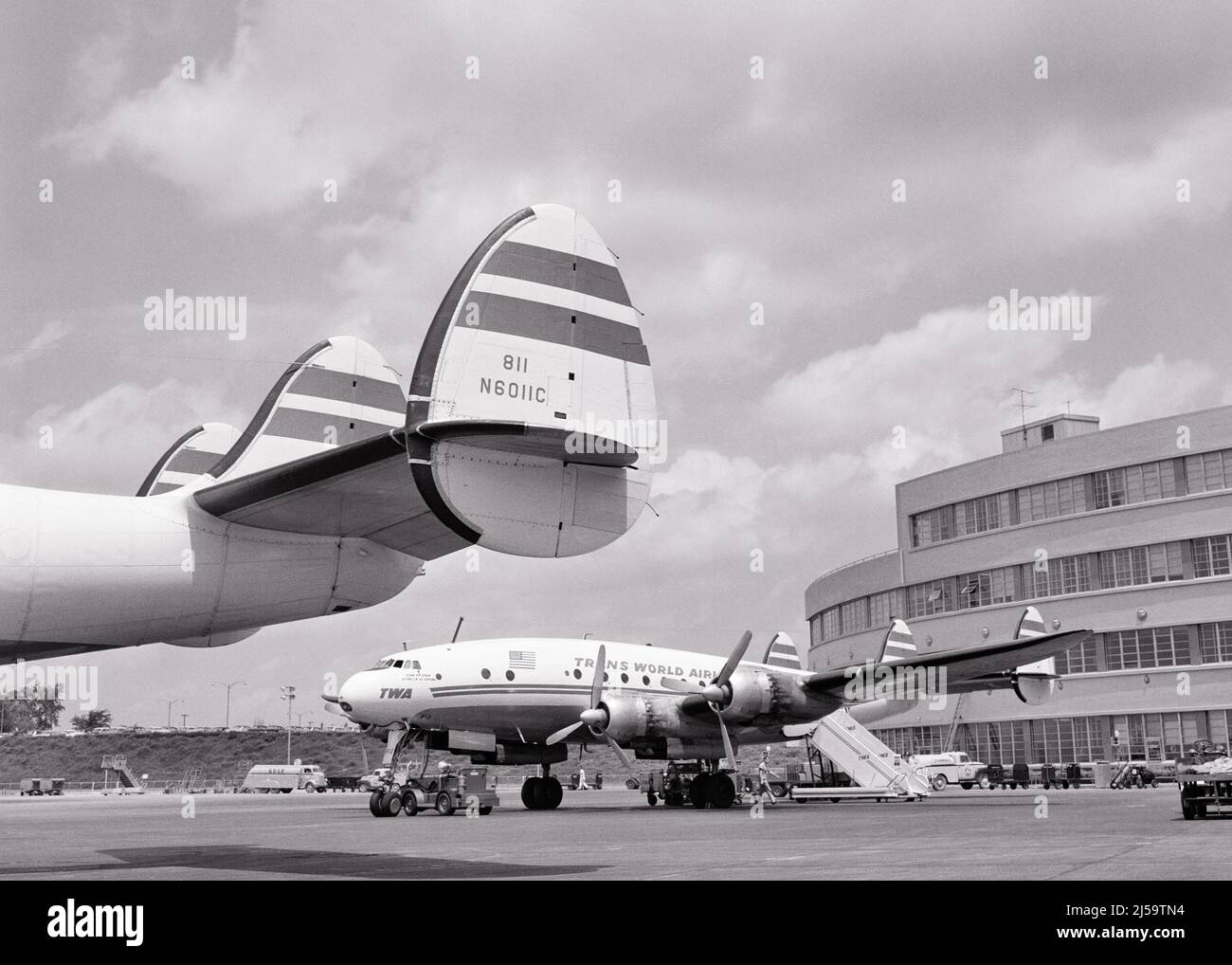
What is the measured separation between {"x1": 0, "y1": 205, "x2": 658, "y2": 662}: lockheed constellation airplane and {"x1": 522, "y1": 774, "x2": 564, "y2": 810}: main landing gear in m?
26.3

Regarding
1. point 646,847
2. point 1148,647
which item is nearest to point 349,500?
point 646,847

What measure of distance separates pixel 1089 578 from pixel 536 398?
205ft

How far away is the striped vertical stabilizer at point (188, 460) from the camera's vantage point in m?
15.3

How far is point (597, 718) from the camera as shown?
114 feet

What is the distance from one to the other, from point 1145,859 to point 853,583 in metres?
69.8

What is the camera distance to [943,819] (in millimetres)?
26391

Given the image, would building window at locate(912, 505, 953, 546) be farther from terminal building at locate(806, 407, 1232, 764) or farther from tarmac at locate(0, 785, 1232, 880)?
tarmac at locate(0, 785, 1232, 880)

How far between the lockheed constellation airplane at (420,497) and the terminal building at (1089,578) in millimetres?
54328

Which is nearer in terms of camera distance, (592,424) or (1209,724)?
(592,424)

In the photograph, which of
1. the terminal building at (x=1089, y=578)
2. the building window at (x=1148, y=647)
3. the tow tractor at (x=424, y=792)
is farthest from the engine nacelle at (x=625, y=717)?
the building window at (x=1148, y=647)
